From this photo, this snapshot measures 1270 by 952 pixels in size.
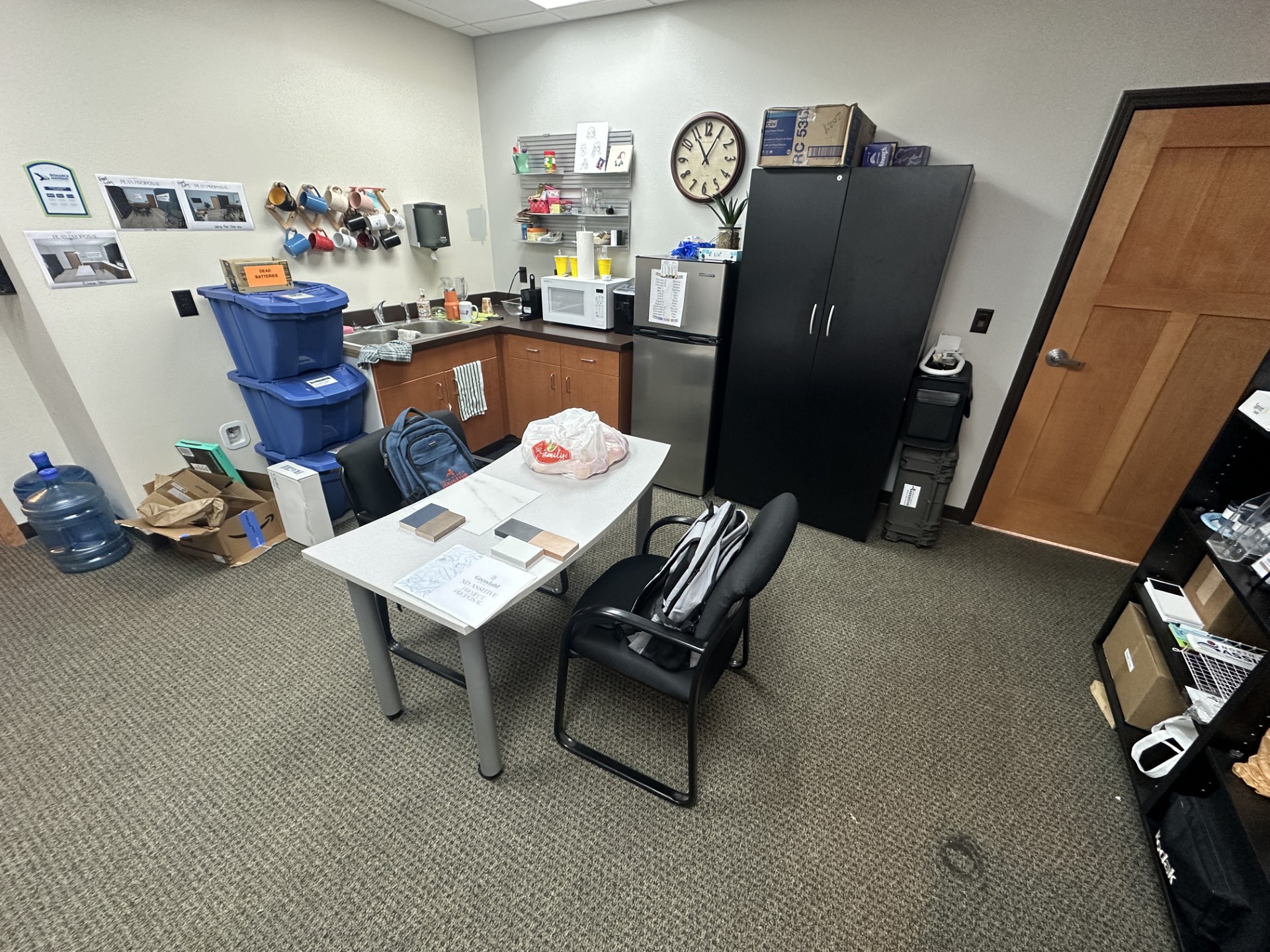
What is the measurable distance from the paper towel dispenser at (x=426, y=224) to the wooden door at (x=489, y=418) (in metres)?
0.84

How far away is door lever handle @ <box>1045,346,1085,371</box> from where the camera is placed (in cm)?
243

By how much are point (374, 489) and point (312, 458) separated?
111 cm

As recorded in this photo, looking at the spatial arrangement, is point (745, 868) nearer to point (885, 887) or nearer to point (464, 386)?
point (885, 887)

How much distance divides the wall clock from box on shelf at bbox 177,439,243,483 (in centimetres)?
291

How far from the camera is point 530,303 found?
3.44 m

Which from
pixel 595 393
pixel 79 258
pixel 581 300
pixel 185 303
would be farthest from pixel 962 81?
pixel 79 258

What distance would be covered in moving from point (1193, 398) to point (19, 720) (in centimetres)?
478

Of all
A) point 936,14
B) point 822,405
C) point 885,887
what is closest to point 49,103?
point 822,405

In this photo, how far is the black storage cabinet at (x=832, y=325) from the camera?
2.16 meters

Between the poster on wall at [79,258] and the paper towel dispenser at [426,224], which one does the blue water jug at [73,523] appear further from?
the paper towel dispenser at [426,224]

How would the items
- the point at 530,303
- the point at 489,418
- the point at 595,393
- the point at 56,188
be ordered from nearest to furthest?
the point at 56,188, the point at 595,393, the point at 530,303, the point at 489,418

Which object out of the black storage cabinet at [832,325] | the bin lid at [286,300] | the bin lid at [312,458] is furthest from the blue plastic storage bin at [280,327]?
the black storage cabinet at [832,325]

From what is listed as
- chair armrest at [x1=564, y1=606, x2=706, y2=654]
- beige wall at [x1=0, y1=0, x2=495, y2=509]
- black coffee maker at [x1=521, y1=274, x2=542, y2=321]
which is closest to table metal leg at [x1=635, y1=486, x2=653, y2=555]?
chair armrest at [x1=564, y1=606, x2=706, y2=654]

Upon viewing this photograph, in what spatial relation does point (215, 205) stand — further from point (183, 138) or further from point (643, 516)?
point (643, 516)
